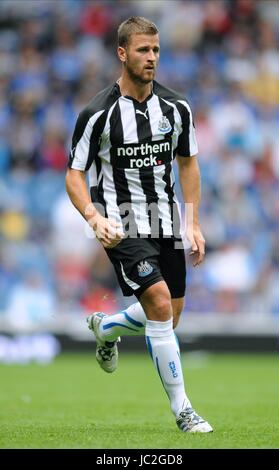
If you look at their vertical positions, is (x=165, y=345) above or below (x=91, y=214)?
below

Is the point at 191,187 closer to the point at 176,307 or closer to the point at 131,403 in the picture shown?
the point at 176,307

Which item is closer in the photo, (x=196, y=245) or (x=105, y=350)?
(x=196, y=245)

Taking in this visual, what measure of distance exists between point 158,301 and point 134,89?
4.45 ft

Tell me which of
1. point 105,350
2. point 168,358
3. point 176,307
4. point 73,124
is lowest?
point 105,350

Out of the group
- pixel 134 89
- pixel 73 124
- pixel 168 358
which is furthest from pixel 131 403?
pixel 73 124

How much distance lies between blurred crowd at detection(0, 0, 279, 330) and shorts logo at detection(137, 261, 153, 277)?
23.4 ft

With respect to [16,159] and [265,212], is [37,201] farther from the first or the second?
[265,212]

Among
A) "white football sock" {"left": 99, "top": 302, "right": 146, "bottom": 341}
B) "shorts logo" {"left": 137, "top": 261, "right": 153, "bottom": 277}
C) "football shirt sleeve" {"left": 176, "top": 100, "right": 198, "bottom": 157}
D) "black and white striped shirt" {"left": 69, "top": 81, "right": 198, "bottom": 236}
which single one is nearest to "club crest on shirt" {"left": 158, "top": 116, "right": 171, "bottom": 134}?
"black and white striped shirt" {"left": 69, "top": 81, "right": 198, "bottom": 236}

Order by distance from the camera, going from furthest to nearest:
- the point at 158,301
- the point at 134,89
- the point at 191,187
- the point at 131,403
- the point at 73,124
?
the point at 73,124
the point at 131,403
the point at 191,187
the point at 134,89
the point at 158,301

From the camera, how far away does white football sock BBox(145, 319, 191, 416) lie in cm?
634

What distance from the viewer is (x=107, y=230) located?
6.27 meters

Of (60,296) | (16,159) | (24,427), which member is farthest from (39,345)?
(24,427)

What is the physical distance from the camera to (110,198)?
6648 mm

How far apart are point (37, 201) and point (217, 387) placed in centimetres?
581
